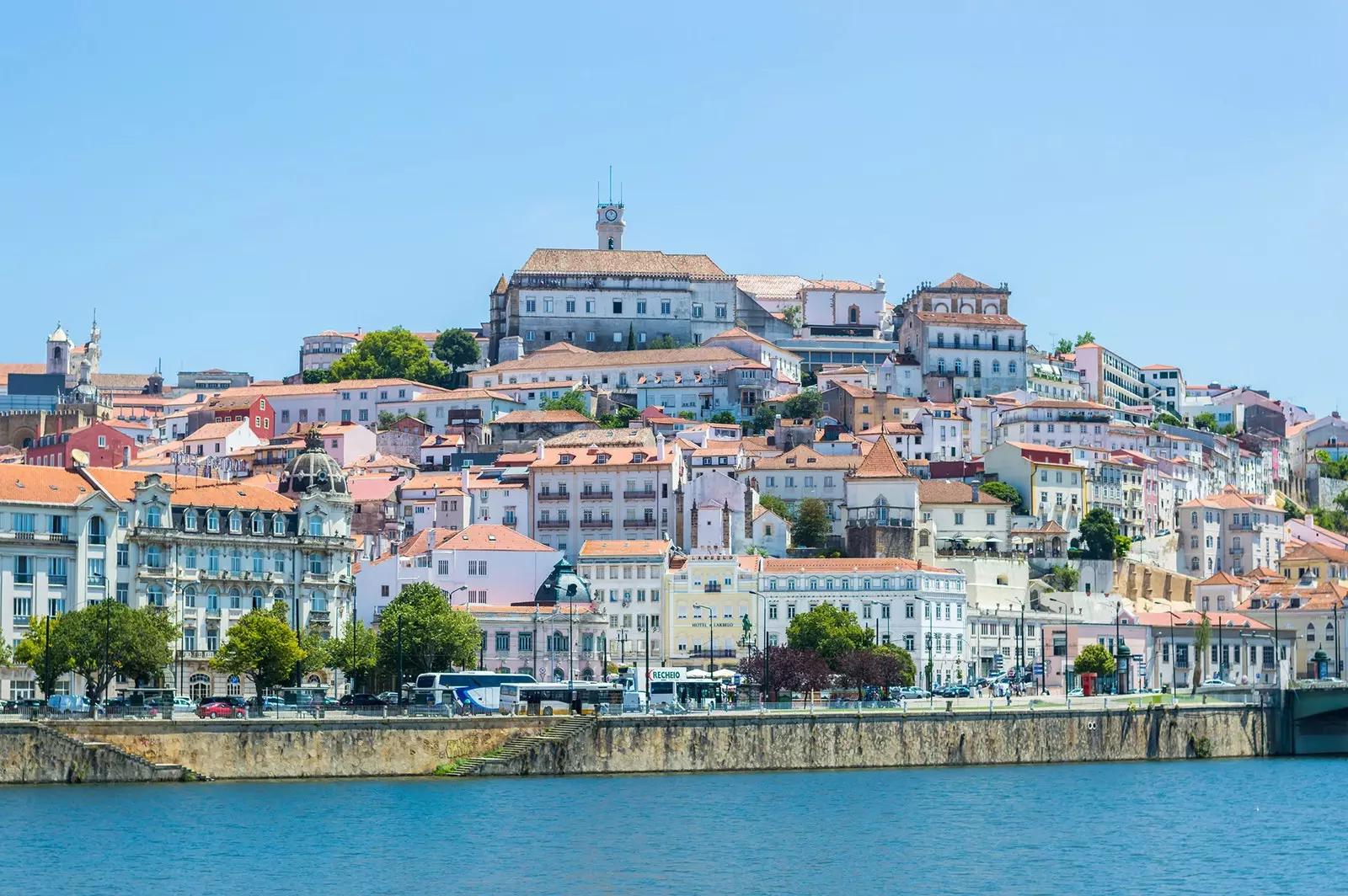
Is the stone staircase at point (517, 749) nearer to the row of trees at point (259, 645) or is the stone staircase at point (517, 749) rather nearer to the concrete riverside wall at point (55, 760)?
the row of trees at point (259, 645)

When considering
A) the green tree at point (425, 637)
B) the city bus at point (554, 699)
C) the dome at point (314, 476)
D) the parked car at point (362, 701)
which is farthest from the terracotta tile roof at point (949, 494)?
the parked car at point (362, 701)

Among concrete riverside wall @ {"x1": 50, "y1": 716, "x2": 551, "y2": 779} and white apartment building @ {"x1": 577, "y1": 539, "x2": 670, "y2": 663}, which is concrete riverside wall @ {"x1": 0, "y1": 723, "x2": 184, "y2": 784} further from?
white apartment building @ {"x1": 577, "y1": 539, "x2": 670, "y2": 663}

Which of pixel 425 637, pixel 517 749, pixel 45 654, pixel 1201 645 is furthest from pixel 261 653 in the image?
pixel 1201 645

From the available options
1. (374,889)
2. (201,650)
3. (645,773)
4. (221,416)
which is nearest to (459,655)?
(201,650)

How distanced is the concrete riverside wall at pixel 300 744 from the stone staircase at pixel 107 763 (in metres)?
0.27

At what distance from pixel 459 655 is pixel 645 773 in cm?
1911

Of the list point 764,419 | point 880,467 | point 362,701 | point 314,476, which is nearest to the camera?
point 362,701

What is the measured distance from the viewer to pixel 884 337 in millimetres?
188000

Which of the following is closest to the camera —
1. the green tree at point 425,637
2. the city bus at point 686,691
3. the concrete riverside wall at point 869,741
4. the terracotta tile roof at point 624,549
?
the concrete riverside wall at point 869,741

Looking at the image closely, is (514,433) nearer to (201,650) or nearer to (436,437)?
(436,437)

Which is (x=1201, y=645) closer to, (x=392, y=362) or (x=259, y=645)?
(x=259, y=645)

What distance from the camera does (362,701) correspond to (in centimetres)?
8125

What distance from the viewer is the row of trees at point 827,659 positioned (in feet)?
322

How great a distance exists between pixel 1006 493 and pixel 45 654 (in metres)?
71.6
